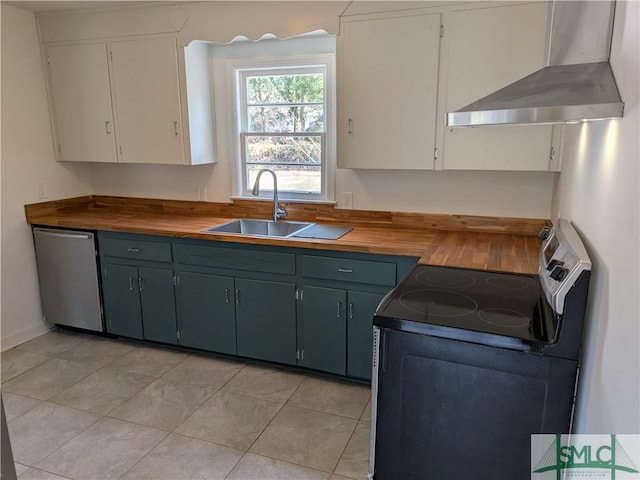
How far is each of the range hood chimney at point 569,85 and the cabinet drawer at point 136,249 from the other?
220 centimetres

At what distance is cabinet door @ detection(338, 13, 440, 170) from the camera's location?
8.59 feet

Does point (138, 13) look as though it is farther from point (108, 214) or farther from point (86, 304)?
point (86, 304)

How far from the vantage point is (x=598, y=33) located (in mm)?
1438

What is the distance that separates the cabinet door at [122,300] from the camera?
10.8 feet

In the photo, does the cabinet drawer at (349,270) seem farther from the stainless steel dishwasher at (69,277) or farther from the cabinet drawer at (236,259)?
the stainless steel dishwasher at (69,277)

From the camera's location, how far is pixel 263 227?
3408 mm

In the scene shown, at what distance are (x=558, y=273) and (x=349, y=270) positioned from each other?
51.9 inches

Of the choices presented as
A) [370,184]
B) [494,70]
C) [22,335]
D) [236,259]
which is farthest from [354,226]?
[22,335]

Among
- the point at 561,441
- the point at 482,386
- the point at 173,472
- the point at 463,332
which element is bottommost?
the point at 173,472

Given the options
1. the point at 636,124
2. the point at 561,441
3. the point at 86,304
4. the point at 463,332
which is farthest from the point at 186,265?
the point at 636,124

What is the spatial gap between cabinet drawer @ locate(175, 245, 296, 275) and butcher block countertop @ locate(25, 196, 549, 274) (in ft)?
0.27

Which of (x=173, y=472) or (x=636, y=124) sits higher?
(x=636, y=124)

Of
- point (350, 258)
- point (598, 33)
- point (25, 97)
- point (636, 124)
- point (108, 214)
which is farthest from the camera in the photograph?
point (108, 214)

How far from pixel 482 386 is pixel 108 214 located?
3117 millimetres
